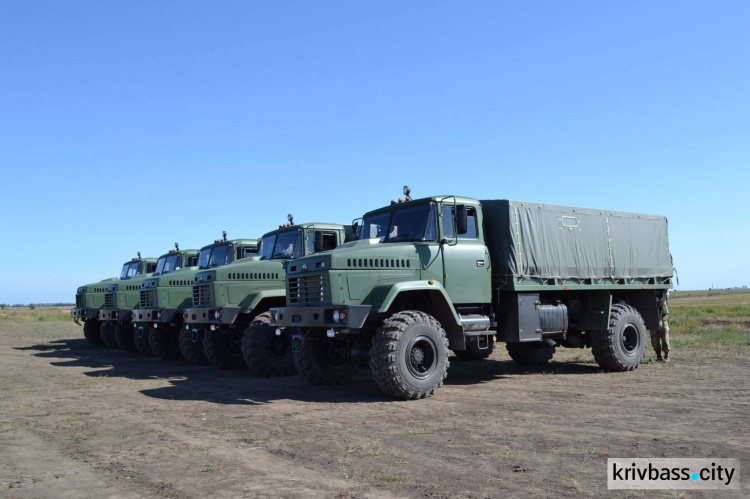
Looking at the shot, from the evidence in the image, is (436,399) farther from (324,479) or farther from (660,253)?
(660,253)

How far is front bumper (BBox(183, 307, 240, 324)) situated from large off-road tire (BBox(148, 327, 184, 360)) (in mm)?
3645

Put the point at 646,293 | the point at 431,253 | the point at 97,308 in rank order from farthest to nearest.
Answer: the point at 97,308
the point at 646,293
the point at 431,253

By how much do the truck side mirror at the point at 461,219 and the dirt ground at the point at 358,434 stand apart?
2.55 meters

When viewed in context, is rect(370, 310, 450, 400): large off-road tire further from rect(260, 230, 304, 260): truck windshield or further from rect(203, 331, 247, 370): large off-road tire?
rect(203, 331, 247, 370): large off-road tire

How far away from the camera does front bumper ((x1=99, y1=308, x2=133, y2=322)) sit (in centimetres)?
1831

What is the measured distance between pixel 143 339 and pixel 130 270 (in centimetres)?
456

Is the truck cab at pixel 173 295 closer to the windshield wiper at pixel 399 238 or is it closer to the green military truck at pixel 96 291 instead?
the green military truck at pixel 96 291

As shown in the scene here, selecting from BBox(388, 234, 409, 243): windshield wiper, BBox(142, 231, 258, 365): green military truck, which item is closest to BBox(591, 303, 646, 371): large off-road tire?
BBox(388, 234, 409, 243): windshield wiper

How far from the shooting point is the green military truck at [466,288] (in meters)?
8.98

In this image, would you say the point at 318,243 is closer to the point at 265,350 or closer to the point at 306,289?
the point at 265,350

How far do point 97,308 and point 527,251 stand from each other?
52.0 feet

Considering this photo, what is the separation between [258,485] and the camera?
493 centimetres

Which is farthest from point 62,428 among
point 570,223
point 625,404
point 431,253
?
point 570,223

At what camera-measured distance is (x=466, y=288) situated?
10.0m
